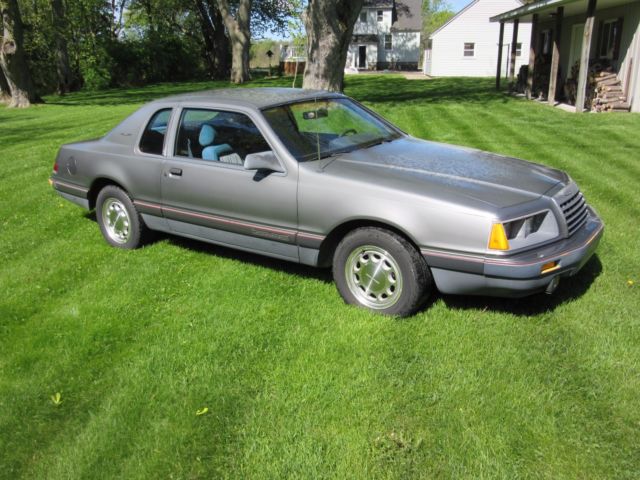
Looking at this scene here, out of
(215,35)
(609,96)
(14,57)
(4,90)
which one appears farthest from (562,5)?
(215,35)

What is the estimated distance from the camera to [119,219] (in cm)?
596

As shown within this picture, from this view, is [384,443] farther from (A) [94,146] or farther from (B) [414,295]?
(A) [94,146]

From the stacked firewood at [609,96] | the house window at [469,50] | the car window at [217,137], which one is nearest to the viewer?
the car window at [217,137]

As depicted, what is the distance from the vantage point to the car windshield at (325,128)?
4688mm

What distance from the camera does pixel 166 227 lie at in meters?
5.51

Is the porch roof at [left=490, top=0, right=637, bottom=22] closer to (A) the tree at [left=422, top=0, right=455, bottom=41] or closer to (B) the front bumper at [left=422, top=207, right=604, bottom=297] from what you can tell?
(B) the front bumper at [left=422, top=207, right=604, bottom=297]

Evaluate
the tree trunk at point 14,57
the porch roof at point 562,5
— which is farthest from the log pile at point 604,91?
the tree trunk at point 14,57

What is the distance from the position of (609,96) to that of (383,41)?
41.6m

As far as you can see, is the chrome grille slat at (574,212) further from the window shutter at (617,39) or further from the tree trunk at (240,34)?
the tree trunk at (240,34)

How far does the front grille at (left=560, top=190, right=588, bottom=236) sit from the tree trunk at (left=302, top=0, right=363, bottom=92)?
9956mm

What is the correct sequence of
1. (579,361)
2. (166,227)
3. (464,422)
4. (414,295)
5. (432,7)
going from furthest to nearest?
(432,7) → (166,227) → (414,295) → (579,361) → (464,422)

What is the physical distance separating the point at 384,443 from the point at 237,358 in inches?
49.3

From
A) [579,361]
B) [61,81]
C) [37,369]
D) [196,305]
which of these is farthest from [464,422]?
[61,81]

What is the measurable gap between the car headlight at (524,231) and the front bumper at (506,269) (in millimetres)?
66
